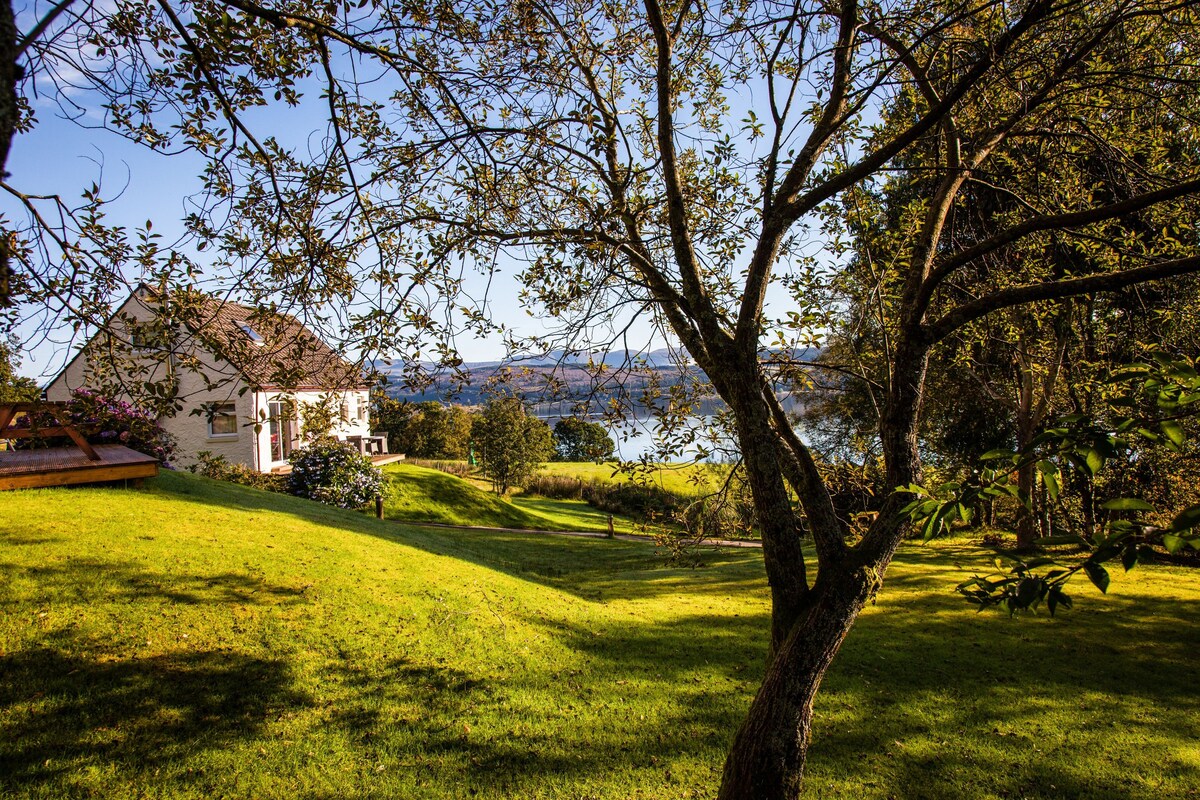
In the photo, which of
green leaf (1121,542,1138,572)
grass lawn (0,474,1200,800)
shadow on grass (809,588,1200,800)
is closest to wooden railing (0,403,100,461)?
grass lawn (0,474,1200,800)

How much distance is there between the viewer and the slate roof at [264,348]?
164 inches

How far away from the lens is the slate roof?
4.18 meters

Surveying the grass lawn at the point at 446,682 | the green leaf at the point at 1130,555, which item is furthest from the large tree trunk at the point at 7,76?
the grass lawn at the point at 446,682

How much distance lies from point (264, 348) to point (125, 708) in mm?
3302

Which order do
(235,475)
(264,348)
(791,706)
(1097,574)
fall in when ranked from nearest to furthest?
1. (1097,574)
2. (791,706)
3. (264,348)
4. (235,475)

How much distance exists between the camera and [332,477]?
18.3m

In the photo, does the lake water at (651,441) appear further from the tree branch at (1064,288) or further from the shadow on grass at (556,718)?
the shadow on grass at (556,718)

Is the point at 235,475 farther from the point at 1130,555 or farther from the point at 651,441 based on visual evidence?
the point at 1130,555

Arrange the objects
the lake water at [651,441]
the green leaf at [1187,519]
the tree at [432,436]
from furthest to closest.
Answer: the tree at [432,436] < the lake water at [651,441] < the green leaf at [1187,519]

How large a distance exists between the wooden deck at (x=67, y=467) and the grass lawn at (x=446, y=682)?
0.20 meters

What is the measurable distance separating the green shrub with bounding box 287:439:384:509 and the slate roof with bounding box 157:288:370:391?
14.5m

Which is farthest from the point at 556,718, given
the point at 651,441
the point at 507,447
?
the point at 507,447

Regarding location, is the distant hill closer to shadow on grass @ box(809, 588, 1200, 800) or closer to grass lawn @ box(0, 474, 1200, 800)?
grass lawn @ box(0, 474, 1200, 800)

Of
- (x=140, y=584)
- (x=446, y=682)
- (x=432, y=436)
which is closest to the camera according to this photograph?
(x=446, y=682)
